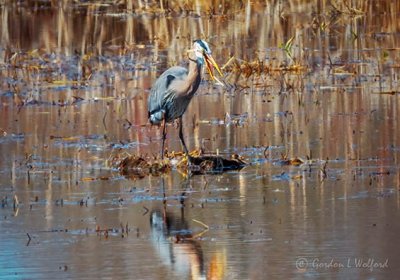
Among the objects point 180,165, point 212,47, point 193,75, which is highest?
point 212,47

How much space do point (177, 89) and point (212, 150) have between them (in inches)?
29.8

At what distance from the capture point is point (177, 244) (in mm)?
9016

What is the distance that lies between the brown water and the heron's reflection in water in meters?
0.02

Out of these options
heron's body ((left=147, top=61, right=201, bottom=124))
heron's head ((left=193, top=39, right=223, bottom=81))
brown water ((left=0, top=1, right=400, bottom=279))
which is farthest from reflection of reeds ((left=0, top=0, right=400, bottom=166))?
heron's head ((left=193, top=39, right=223, bottom=81))

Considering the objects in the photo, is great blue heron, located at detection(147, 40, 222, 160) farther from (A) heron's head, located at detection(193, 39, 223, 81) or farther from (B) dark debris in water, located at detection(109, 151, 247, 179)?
(B) dark debris in water, located at detection(109, 151, 247, 179)

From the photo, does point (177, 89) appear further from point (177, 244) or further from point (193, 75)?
point (177, 244)

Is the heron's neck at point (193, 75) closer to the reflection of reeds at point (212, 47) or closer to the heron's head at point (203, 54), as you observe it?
the heron's head at point (203, 54)

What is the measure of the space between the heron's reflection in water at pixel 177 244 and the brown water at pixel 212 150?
0.07ft

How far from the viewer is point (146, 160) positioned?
40.0 ft
